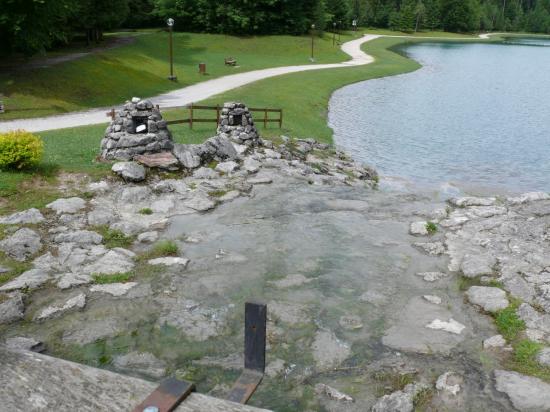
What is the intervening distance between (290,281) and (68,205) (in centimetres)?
772

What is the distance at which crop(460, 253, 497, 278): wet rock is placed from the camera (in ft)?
44.4

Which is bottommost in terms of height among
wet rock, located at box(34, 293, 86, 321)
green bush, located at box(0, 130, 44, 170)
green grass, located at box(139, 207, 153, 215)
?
wet rock, located at box(34, 293, 86, 321)

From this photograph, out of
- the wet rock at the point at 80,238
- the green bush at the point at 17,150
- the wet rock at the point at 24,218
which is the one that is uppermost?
the green bush at the point at 17,150

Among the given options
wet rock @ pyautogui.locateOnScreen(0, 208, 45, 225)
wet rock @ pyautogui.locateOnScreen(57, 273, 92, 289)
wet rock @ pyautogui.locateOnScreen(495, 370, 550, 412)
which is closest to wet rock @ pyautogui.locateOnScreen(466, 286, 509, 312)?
wet rock @ pyautogui.locateOnScreen(495, 370, 550, 412)

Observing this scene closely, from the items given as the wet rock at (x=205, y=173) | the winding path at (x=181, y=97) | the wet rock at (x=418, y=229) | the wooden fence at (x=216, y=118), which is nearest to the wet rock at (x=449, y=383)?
the wet rock at (x=418, y=229)

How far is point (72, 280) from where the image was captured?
Answer: 40.7 ft

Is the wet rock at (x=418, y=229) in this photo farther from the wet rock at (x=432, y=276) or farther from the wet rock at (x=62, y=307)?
the wet rock at (x=62, y=307)

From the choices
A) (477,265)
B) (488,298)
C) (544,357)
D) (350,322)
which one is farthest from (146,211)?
(544,357)

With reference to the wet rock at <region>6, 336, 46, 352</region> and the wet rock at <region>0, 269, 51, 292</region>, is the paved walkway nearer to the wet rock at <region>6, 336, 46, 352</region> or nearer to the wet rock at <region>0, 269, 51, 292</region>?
the wet rock at <region>0, 269, 51, 292</region>

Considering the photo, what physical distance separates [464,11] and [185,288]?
155 meters

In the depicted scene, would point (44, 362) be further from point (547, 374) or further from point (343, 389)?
point (547, 374)

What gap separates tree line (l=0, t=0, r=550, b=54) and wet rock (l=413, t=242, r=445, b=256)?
2590 cm

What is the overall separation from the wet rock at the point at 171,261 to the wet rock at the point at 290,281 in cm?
240

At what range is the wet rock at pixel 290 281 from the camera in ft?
41.3
